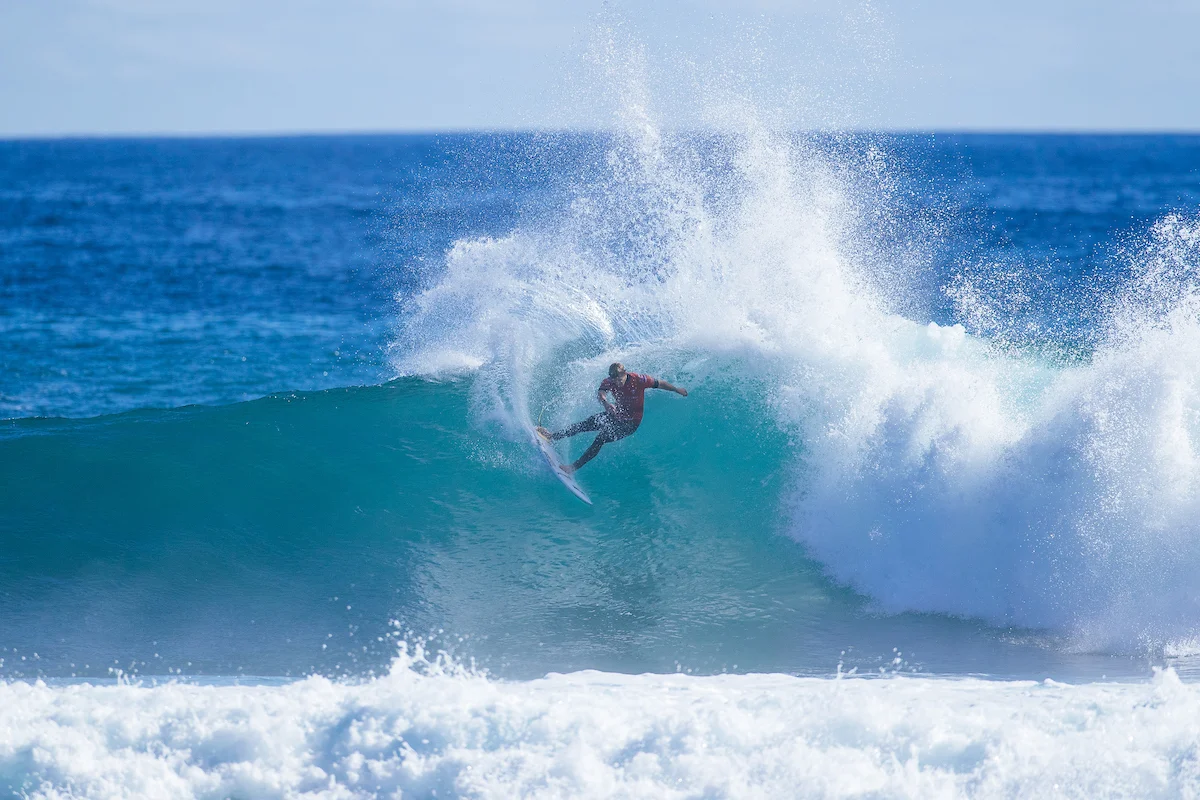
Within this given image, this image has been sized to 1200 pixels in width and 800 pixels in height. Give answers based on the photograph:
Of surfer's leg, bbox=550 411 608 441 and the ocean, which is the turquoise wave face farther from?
surfer's leg, bbox=550 411 608 441

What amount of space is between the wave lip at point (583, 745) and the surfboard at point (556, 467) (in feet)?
12.6

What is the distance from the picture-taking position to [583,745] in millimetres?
5742

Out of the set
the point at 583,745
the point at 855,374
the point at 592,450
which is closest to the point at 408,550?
the point at 592,450

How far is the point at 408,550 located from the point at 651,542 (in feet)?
6.91

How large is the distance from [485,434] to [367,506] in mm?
1464

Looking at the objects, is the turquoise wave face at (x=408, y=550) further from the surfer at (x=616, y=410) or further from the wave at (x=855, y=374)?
the surfer at (x=616, y=410)

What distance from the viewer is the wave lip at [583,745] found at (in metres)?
5.54

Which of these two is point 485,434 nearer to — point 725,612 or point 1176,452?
point 725,612

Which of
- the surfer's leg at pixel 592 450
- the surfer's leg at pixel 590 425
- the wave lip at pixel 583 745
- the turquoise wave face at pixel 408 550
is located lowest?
the wave lip at pixel 583 745

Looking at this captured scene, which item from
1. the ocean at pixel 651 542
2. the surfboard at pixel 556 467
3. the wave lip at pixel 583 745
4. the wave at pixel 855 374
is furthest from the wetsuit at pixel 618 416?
the wave lip at pixel 583 745

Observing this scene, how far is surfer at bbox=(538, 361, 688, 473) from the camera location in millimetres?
9406

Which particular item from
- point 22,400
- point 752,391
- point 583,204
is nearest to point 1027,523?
point 752,391

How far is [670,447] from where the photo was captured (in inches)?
431

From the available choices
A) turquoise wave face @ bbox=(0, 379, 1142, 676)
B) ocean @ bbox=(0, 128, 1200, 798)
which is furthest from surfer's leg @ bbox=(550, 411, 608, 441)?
turquoise wave face @ bbox=(0, 379, 1142, 676)
